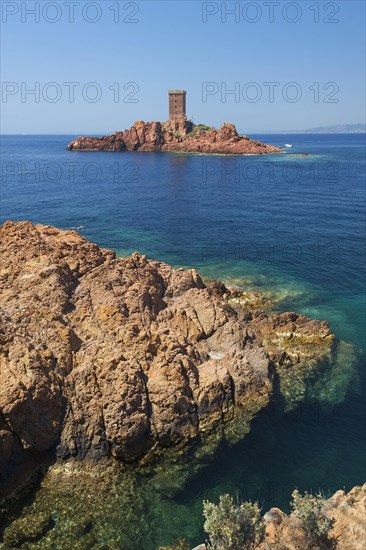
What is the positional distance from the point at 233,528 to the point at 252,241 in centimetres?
4700

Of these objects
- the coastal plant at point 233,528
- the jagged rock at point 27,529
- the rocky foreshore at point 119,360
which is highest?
the rocky foreshore at point 119,360

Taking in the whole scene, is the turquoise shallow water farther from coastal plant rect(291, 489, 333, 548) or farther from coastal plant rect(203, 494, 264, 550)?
coastal plant rect(291, 489, 333, 548)

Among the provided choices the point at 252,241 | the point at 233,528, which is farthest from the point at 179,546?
the point at 252,241

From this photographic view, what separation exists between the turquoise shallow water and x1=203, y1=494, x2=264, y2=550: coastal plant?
3642mm

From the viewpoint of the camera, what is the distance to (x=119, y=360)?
854 inches

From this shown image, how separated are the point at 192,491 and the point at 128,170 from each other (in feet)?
420

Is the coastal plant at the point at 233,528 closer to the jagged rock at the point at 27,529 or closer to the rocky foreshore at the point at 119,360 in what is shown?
the rocky foreshore at the point at 119,360

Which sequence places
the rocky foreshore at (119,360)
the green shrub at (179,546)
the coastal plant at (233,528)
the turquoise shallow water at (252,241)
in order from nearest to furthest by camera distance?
the coastal plant at (233,528)
the green shrub at (179,546)
the rocky foreshore at (119,360)
the turquoise shallow water at (252,241)

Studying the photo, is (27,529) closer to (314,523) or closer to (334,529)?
(314,523)

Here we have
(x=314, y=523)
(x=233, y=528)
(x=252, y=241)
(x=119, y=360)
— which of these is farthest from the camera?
(x=252, y=241)

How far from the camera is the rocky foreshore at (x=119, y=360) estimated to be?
20078 millimetres

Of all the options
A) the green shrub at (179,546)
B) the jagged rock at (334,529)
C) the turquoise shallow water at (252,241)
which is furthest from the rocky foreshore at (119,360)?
the jagged rock at (334,529)

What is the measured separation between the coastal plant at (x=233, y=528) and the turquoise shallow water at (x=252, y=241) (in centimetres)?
364

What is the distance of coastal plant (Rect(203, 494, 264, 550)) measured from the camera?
14023mm
